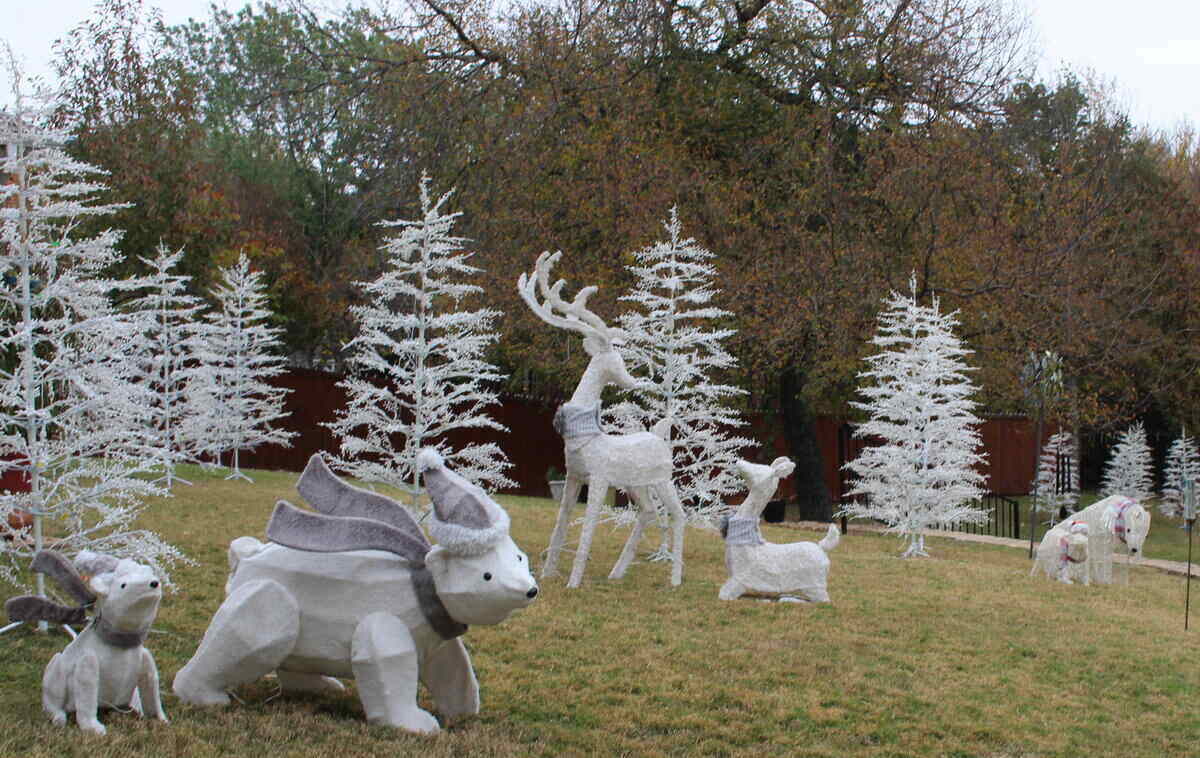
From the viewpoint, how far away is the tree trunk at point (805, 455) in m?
18.4

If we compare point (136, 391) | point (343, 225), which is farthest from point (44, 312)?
point (343, 225)

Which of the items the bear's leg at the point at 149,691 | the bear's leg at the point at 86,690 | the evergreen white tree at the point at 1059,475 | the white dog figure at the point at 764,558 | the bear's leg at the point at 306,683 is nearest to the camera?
the bear's leg at the point at 86,690

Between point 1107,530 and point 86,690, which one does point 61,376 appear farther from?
point 1107,530

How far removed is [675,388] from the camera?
1122 cm

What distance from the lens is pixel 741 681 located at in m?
6.33

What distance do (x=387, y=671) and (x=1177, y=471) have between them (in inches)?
938

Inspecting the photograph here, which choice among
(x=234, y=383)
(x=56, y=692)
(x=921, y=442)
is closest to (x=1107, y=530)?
(x=921, y=442)

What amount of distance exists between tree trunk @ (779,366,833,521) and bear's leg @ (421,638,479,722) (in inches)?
531

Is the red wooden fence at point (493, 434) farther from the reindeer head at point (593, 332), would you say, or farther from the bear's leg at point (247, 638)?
the bear's leg at point (247, 638)

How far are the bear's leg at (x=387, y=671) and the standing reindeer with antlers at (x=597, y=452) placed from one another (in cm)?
375

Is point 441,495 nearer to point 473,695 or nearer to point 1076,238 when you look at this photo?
point 473,695

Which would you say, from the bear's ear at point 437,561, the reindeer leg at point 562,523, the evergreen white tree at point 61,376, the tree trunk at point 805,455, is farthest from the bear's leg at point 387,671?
the tree trunk at point 805,455

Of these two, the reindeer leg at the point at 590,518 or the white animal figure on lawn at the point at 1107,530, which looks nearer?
the reindeer leg at the point at 590,518

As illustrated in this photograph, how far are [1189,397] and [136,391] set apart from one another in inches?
865
